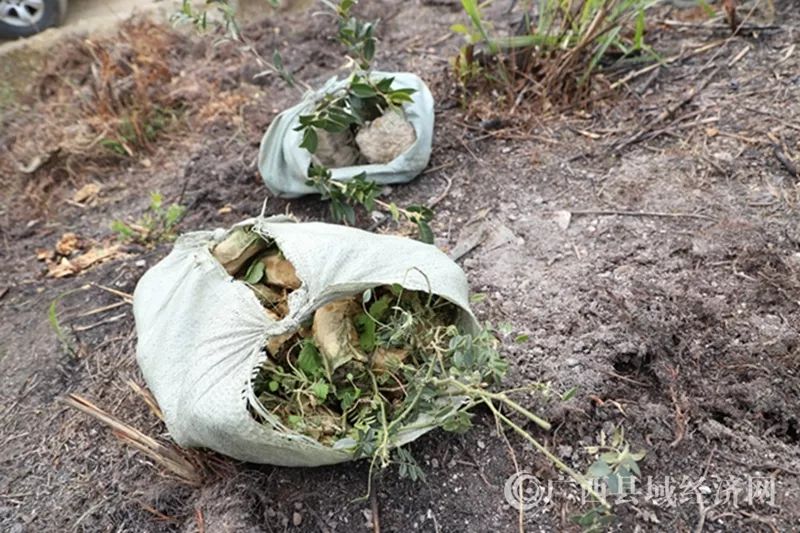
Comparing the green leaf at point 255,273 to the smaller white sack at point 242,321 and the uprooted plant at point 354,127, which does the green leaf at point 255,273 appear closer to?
the smaller white sack at point 242,321

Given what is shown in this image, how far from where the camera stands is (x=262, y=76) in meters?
2.72

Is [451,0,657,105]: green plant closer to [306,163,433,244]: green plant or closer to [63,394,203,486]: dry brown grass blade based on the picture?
[306,163,433,244]: green plant

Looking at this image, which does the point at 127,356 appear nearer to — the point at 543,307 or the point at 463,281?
the point at 463,281

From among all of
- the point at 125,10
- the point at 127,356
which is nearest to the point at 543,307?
the point at 127,356

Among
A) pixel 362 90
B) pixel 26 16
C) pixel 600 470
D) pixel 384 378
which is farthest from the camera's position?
pixel 26 16

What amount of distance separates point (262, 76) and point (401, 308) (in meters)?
1.75

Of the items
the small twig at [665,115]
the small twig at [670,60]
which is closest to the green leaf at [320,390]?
the small twig at [665,115]

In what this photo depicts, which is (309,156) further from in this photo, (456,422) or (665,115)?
(665,115)

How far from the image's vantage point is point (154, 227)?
2.14 metres

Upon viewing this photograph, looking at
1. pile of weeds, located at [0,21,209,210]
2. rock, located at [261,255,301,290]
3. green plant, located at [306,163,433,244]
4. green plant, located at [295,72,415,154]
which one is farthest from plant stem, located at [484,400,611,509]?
pile of weeds, located at [0,21,209,210]

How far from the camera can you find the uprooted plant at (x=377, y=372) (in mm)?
1219

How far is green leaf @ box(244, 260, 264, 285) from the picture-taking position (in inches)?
58.1

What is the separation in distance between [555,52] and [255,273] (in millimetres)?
1416

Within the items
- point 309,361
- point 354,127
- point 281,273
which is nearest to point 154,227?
point 354,127
